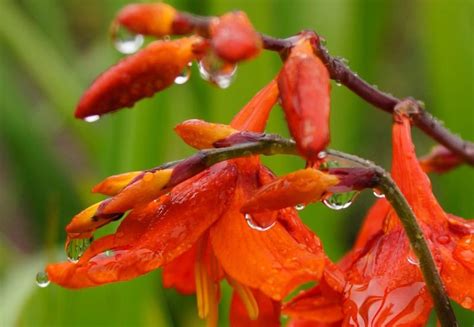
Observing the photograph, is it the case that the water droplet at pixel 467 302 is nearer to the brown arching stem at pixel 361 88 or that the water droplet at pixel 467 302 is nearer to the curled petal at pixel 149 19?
the brown arching stem at pixel 361 88

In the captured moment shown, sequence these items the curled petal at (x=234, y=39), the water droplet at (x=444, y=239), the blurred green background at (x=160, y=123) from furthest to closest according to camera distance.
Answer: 1. the blurred green background at (x=160, y=123)
2. the water droplet at (x=444, y=239)
3. the curled petal at (x=234, y=39)

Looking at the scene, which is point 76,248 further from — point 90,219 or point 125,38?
point 125,38

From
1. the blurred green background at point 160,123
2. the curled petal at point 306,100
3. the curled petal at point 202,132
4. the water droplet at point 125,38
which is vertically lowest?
the blurred green background at point 160,123

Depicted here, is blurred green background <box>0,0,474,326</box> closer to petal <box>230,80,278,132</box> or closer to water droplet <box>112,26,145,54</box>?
petal <box>230,80,278,132</box>

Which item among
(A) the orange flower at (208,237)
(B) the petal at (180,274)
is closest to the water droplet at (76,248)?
(A) the orange flower at (208,237)

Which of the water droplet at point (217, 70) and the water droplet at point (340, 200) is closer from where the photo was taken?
the water droplet at point (217, 70)

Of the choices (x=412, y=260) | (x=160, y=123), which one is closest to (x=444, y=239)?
(x=412, y=260)

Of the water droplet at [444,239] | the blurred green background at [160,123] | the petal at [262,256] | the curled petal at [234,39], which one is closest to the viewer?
the curled petal at [234,39]

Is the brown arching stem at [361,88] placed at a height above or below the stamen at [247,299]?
above
